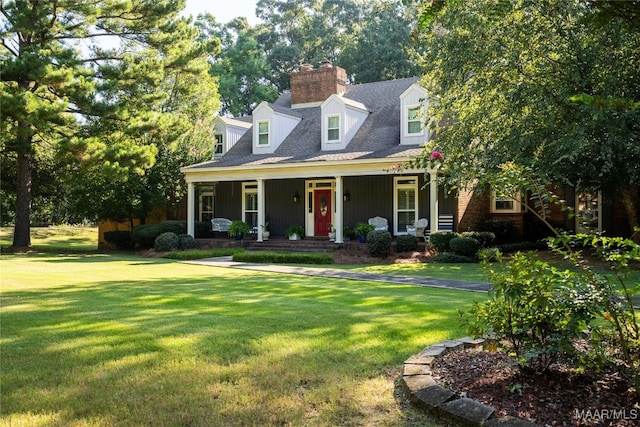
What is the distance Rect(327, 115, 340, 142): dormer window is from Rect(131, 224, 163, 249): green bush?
8.43m

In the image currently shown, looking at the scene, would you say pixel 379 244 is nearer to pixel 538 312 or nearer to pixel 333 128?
pixel 333 128

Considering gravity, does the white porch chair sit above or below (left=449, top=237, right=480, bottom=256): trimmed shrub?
above

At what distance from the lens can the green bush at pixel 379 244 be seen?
650 inches

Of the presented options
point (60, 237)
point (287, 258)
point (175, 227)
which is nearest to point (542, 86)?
point (287, 258)

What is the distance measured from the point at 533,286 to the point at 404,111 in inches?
664

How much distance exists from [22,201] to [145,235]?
17.5ft

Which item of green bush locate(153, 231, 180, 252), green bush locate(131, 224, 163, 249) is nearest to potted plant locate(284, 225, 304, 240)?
green bush locate(153, 231, 180, 252)

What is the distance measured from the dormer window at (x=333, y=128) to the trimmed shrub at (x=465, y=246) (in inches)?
300

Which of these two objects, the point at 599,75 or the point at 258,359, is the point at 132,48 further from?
the point at 258,359

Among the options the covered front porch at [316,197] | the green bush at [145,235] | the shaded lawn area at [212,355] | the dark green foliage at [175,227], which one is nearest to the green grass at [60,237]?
the green bush at [145,235]

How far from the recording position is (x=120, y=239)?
23.8 m

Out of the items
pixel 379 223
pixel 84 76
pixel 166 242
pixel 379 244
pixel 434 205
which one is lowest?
pixel 166 242

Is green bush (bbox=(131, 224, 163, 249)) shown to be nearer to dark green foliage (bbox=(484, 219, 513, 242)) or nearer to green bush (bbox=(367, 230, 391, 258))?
green bush (bbox=(367, 230, 391, 258))

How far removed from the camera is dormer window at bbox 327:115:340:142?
70.8 feet
